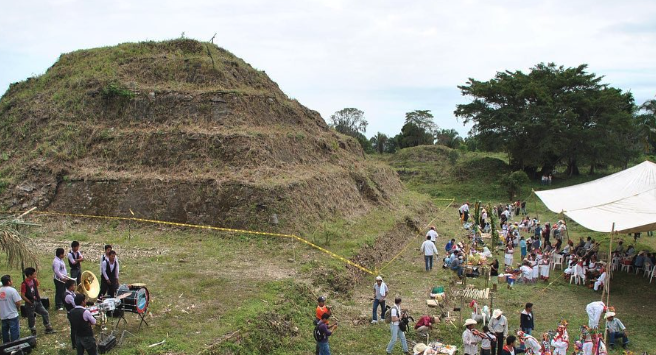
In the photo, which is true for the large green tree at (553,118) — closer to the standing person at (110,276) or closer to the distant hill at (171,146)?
the distant hill at (171,146)

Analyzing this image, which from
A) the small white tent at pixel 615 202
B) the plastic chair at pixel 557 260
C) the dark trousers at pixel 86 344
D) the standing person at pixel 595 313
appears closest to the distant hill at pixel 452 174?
the small white tent at pixel 615 202

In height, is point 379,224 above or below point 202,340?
above

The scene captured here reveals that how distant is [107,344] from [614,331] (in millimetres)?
12177

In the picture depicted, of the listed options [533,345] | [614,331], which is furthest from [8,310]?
[614,331]

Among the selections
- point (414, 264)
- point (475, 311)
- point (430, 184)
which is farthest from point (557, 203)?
point (430, 184)

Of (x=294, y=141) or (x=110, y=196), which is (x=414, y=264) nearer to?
(x=294, y=141)

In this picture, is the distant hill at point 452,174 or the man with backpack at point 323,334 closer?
the man with backpack at point 323,334

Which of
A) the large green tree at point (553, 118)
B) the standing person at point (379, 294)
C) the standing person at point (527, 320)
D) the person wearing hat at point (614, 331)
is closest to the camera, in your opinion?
the standing person at point (527, 320)

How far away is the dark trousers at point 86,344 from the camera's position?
27.9 feet

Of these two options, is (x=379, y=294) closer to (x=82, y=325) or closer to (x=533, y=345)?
(x=533, y=345)

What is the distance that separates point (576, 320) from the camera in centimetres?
1398

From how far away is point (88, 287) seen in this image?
10.3m

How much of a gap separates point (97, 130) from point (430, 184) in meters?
31.4

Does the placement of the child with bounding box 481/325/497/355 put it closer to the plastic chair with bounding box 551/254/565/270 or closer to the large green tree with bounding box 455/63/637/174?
the plastic chair with bounding box 551/254/565/270
